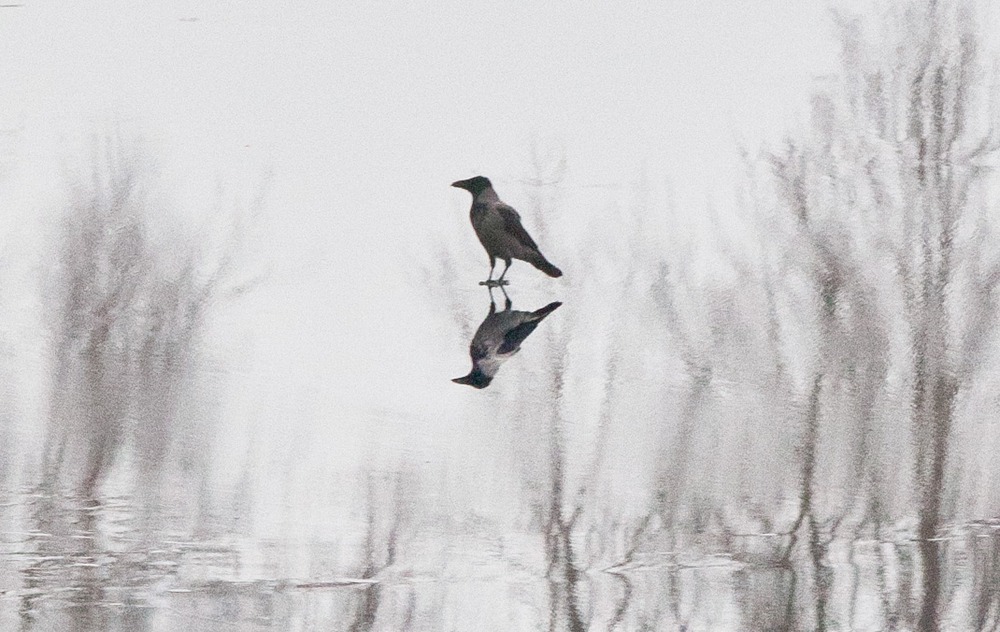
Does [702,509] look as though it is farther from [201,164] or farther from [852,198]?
[201,164]

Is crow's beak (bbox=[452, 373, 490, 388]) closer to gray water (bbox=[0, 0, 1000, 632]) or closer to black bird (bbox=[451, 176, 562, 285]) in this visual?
gray water (bbox=[0, 0, 1000, 632])

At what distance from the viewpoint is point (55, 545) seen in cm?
203

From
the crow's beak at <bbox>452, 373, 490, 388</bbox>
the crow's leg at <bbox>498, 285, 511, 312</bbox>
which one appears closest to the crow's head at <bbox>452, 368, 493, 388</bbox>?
the crow's beak at <bbox>452, 373, 490, 388</bbox>

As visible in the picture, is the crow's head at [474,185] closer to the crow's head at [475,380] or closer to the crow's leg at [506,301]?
the crow's leg at [506,301]

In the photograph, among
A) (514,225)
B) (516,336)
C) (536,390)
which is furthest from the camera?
(514,225)

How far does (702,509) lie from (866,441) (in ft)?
1.23

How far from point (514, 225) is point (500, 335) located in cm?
24

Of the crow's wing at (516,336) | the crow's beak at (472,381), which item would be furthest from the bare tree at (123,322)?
the crow's wing at (516,336)

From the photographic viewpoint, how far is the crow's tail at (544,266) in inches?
110

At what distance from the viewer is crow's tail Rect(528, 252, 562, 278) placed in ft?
9.16

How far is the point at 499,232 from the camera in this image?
2.77 meters

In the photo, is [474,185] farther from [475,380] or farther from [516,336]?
[475,380]

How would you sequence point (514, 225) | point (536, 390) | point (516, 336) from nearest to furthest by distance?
point (536, 390) → point (516, 336) → point (514, 225)

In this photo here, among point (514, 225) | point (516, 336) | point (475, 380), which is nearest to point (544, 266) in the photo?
point (514, 225)
